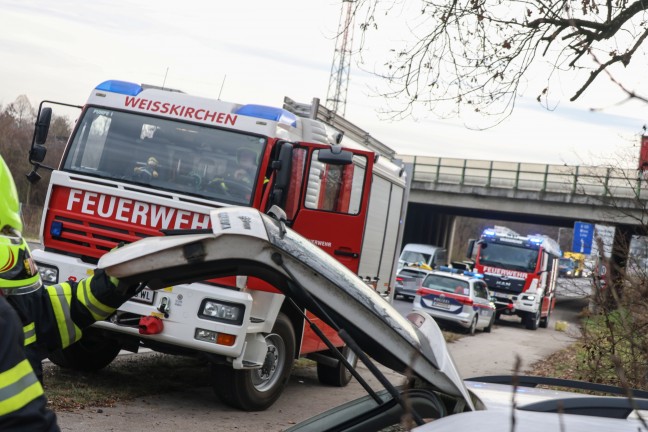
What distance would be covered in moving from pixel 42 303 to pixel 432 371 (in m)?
1.30

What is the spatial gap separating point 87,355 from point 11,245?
6910 millimetres

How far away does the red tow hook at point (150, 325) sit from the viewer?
25.8 feet

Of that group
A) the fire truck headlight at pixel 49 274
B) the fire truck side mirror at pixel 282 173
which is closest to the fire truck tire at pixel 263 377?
the fire truck side mirror at pixel 282 173

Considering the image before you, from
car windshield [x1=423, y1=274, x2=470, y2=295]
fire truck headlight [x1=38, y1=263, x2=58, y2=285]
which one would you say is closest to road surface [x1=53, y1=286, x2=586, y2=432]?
fire truck headlight [x1=38, y1=263, x2=58, y2=285]

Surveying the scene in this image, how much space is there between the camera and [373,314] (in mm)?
2893

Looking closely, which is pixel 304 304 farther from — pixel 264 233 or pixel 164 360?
pixel 164 360

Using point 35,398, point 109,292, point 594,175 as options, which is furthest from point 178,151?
point 35,398

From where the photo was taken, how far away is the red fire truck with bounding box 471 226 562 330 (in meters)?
29.7

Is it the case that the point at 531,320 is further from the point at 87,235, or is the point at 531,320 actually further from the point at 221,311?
the point at 87,235

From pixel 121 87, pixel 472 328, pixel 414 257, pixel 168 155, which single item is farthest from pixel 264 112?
pixel 414 257

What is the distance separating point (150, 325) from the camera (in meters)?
7.87

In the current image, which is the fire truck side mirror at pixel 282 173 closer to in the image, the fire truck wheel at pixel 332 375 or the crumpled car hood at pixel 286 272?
the fire truck wheel at pixel 332 375

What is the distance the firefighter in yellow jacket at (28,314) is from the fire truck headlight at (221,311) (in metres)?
4.90

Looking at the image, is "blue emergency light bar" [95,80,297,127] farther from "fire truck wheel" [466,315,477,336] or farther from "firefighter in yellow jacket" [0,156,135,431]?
"fire truck wheel" [466,315,477,336]
